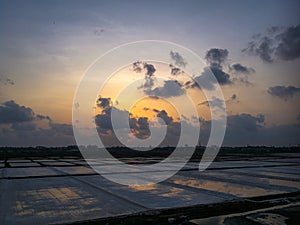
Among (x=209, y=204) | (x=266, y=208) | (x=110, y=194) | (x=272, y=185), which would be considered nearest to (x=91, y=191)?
(x=110, y=194)

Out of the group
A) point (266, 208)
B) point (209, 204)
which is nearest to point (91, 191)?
point (209, 204)

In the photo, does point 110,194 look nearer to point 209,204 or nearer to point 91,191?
point 91,191

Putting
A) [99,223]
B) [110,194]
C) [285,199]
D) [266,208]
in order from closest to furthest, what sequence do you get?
1. [99,223]
2. [266,208]
3. [285,199]
4. [110,194]

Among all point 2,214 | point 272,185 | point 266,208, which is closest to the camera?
point 2,214

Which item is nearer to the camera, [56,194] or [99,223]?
[99,223]

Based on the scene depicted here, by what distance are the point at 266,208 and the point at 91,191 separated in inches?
240

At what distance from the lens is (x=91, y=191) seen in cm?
1111

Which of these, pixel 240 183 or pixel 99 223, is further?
pixel 240 183

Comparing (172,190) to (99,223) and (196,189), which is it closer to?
(196,189)

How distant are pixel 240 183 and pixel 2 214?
9583 mm

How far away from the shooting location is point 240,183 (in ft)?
43.2

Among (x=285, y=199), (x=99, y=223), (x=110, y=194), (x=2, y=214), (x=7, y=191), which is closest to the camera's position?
(x=99, y=223)

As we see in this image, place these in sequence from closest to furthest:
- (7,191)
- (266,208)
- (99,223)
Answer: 1. (99,223)
2. (266,208)
3. (7,191)

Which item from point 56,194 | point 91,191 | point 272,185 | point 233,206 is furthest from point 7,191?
point 272,185
